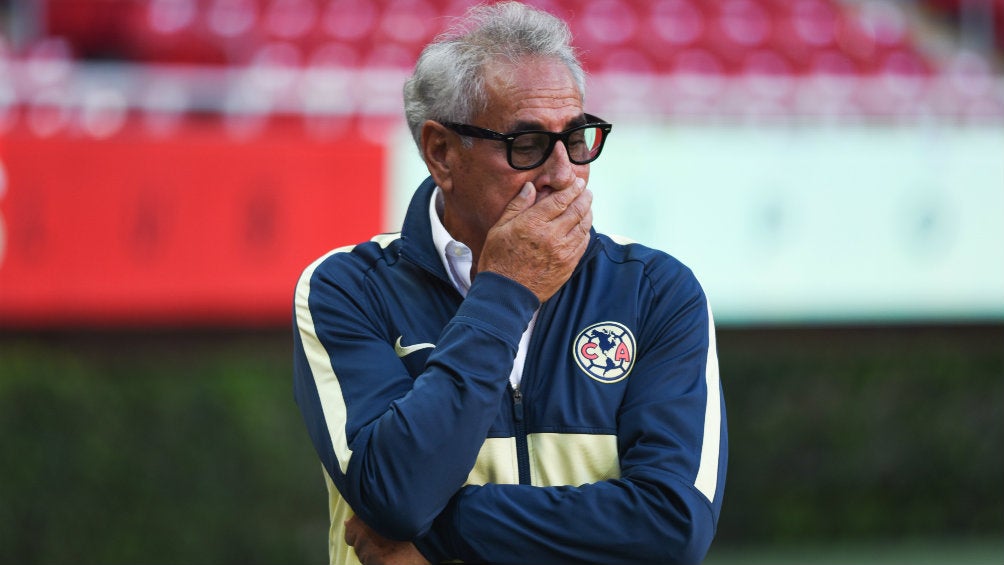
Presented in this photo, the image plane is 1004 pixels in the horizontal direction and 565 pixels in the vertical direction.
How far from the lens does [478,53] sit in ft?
6.95

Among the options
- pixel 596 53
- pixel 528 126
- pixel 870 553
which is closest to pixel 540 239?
pixel 528 126

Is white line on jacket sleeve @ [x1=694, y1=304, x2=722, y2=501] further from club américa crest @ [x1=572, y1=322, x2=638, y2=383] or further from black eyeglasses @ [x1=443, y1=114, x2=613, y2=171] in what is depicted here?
black eyeglasses @ [x1=443, y1=114, x2=613, y2=171]

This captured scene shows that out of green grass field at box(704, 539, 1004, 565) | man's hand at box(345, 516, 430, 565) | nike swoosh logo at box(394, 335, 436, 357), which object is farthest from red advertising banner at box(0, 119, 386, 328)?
man's hand at box(345, 516, 430, 565)

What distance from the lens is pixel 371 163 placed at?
6.04 metres

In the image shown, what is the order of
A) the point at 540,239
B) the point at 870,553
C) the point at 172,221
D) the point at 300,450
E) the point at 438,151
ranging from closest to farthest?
1. the point at 540,239
2. the point at 438,151
3. the point at 172,221
4. the point at 300,450
5. the point at 870,553

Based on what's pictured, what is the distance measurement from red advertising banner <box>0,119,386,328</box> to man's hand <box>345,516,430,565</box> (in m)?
4.00

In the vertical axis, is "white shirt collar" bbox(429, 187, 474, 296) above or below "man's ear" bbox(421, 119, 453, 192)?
below

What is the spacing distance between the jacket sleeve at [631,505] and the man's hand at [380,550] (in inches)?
1.1

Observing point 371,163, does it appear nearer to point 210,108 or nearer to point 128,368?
point 210,108

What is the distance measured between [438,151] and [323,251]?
393 cm

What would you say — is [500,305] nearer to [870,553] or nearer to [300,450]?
[300,450]

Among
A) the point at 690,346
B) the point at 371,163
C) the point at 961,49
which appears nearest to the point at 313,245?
the point at 371,163

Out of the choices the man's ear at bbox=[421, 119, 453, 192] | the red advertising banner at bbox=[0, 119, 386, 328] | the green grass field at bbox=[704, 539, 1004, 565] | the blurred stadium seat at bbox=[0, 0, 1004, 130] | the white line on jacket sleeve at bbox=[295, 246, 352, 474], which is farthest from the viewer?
the green grass field at bbox=[704, 539, 1004, 565]

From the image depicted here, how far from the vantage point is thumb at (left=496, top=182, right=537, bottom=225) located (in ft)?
6.89
